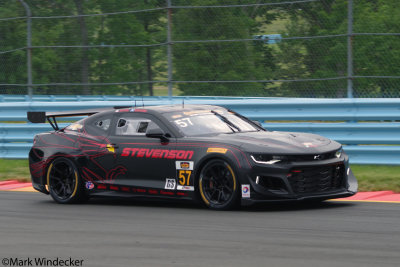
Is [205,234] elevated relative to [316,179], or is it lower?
lower

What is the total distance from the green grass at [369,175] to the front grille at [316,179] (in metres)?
1.82

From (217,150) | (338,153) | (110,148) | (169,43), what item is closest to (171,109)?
(110,148)

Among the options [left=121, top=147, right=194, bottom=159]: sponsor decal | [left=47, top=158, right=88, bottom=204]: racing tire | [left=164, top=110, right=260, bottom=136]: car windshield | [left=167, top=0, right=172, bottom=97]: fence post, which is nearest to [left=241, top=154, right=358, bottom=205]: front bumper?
[left=121, top=147, right=194, bottom=159]: sponsor decal

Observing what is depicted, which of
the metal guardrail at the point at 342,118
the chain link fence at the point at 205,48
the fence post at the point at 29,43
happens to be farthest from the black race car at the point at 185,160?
the fence post at the point at 29,43

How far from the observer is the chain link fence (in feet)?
40.5

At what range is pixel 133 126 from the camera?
10.2 meters

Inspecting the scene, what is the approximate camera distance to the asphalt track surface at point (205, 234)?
20.9ft

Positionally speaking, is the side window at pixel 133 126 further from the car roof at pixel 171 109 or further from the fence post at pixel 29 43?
the fence post at pixel 29 43

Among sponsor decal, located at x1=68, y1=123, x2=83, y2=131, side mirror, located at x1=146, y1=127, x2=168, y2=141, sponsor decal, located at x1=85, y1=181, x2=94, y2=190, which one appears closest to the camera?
side mirror, located at x1=146, y1=127, x2=168, y2=141

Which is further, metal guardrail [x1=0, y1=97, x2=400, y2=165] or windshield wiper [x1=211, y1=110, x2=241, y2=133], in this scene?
metal guardrail [x1=0, y1=97, x2=400, y2=165]

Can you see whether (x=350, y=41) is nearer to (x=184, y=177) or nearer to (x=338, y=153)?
(x=338, y=153)

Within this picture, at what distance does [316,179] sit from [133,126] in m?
2.58

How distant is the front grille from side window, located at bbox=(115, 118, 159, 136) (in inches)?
80.4

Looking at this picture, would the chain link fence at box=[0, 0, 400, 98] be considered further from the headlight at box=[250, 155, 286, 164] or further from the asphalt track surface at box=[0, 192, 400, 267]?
the headlight at box=[250, 155, 286, 164]
